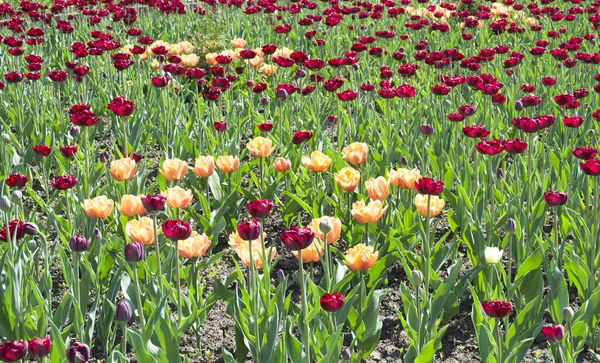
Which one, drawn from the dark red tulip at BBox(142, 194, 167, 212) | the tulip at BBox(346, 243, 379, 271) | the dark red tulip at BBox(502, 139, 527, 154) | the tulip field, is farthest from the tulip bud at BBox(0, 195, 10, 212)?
the dark red tulip at BBox(502, 139, 527, 154)

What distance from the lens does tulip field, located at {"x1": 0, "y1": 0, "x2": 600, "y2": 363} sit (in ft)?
8.22

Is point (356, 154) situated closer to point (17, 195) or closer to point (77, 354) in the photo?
point (17, 195)

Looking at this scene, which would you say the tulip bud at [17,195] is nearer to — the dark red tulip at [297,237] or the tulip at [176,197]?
the tulip at [176,197]

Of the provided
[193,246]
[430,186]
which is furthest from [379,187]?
[193,246]

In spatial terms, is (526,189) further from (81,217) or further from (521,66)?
(521,66)

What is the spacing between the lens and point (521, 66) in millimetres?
6414

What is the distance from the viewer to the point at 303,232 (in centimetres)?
221

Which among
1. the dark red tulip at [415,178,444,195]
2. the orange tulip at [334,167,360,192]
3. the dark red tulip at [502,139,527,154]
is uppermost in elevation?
the dark red tulip at [415,178,444,195]

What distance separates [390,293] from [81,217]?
1.36 m

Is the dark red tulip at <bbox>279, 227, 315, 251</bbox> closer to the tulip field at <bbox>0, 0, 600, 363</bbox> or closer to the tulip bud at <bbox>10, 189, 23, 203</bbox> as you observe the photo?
the tulip field at <bbox>0, 0, 600, 363</bbox>

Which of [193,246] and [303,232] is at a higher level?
[303,232]

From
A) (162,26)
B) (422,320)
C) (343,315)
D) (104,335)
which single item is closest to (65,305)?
(104,335)

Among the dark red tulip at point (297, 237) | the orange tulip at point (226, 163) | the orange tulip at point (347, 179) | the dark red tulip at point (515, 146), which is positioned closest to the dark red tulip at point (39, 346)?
the dark red tulip at point (297, 237)

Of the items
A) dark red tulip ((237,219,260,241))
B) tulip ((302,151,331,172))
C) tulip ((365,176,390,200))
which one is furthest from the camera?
tulip ((302,151,331,172))
